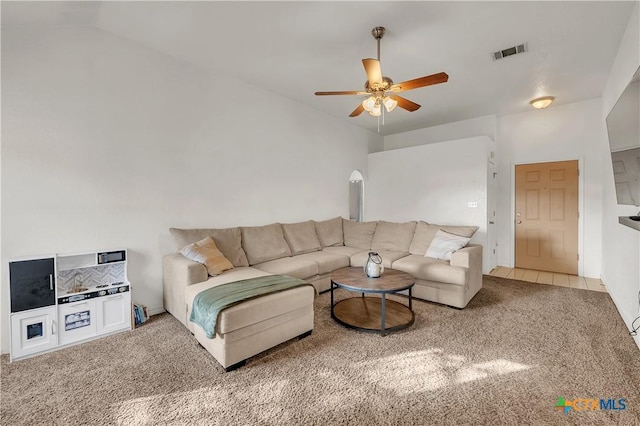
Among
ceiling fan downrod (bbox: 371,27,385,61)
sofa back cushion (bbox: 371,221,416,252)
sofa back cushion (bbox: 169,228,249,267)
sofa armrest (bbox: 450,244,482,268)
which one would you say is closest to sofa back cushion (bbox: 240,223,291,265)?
sofa back cushion (bbox: 169,228,249,267)

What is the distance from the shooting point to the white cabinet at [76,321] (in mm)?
2363

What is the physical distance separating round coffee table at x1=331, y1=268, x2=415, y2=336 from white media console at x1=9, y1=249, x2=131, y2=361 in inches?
83.6

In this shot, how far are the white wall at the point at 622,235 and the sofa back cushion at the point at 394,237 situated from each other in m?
2.27

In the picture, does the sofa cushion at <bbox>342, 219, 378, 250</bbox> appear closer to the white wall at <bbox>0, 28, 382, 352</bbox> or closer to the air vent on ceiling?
the white wall at <bbox>0, 28, 382, 352</bbox>

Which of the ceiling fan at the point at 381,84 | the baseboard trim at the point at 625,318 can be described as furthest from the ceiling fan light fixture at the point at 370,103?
the baseboard trim at the point at 625,318

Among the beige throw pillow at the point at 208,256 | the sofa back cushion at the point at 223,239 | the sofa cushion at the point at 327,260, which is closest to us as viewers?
the beige throw pillow at the point at 208,256

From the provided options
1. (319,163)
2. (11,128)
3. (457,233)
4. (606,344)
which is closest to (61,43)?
(11,128)

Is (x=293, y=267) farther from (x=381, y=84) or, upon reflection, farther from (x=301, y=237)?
(x=381, y=84)

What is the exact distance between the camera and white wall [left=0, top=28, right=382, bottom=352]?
2336mm

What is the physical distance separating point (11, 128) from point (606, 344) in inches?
210

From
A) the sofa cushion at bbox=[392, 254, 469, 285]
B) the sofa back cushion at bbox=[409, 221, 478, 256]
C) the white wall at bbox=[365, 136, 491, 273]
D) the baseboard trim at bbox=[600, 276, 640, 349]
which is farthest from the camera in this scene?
the white wall at bbox=[365, 136, 491, 273]

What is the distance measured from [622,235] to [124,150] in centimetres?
529

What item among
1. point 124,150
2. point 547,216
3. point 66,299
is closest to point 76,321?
point 66,299

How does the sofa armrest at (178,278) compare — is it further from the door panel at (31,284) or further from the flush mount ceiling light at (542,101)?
the flush mount ceiling light at (542,101)
